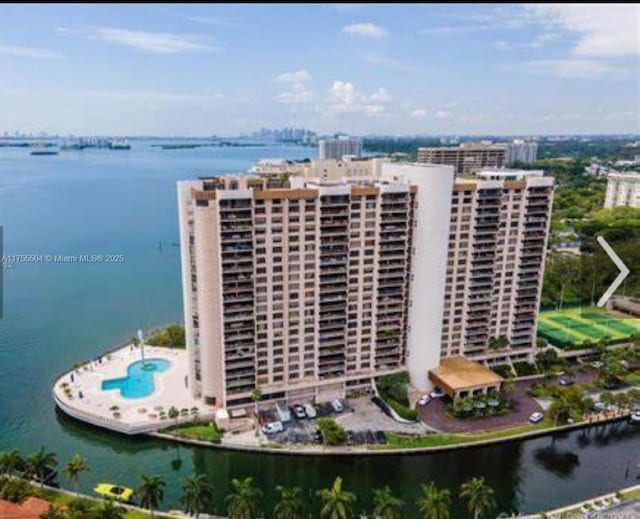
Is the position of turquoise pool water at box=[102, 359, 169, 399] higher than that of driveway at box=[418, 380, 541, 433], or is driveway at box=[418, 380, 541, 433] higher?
turquoise pool water at box=[102, 359, 169, 399]

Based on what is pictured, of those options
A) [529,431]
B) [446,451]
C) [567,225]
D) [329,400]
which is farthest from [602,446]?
[567,225]

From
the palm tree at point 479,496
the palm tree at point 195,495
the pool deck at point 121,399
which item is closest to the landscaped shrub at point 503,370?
the palm tree at point 479,496

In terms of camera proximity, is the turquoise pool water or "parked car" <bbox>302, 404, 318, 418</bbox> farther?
the turquoise pool water

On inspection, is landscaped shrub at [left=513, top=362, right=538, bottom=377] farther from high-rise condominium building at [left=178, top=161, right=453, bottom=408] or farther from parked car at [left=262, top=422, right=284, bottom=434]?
parked car at [left=262, top=422, right=284, bottom=434]

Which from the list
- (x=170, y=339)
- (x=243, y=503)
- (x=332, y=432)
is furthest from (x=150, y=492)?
(x=170, y=339)

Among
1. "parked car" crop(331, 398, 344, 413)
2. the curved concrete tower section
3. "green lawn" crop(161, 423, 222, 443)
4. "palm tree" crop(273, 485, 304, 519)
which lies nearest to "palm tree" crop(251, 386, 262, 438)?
"green lawn" crop(161, 423, 222, 443)
